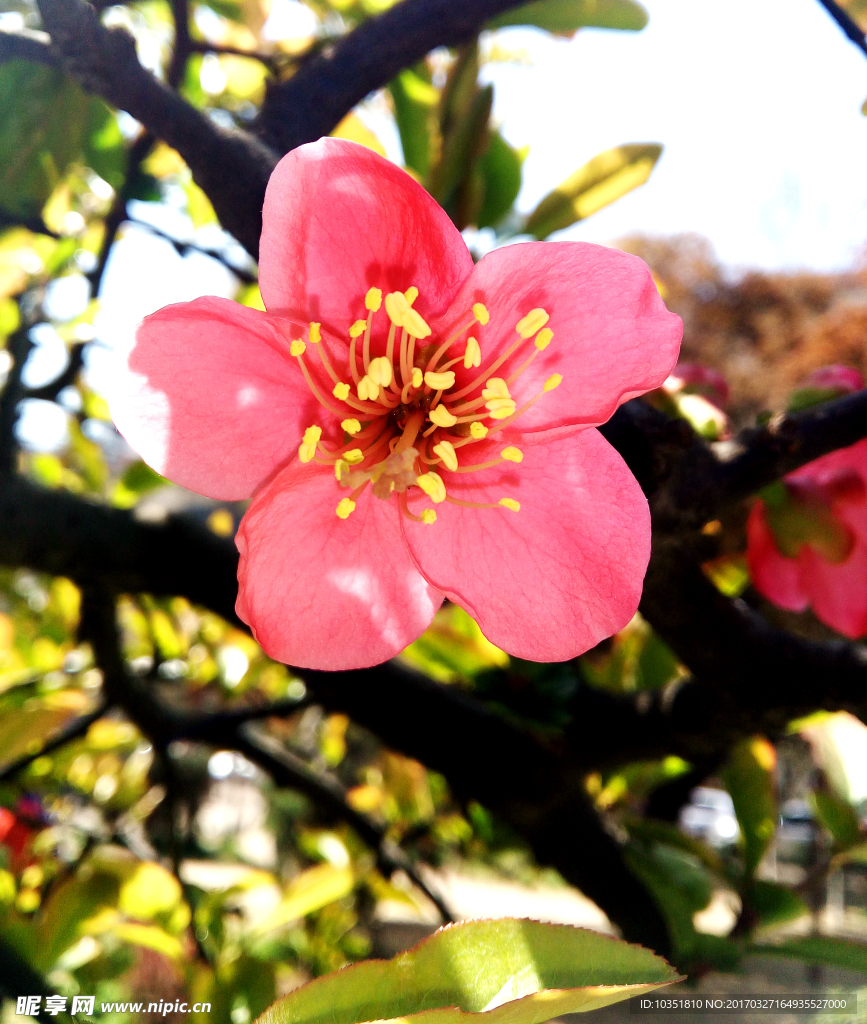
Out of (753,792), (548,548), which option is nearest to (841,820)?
(753,792)

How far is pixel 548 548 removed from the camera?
39 centimetres

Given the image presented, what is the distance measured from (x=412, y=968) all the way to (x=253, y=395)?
10.4 inches

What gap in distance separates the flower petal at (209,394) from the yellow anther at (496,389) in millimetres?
100

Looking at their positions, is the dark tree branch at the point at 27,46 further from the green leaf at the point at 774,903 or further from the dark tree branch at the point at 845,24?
the green leaf at the point at 774,903

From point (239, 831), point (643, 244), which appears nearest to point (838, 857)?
point (239, 831)

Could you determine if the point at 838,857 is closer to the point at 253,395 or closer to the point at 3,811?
the point at 253,395

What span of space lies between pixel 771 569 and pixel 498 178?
0.55 m

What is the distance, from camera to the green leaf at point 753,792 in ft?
2.37

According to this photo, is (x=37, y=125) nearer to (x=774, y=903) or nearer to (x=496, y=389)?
(x=496, y=389)

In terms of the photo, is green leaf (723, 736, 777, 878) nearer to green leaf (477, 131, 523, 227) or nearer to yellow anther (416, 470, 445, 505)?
yellow anther (416, 470, 445, 505)

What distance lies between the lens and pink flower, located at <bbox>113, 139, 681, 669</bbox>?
1.13 ft

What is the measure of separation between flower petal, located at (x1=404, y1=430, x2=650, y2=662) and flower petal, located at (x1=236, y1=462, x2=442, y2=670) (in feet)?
0.07

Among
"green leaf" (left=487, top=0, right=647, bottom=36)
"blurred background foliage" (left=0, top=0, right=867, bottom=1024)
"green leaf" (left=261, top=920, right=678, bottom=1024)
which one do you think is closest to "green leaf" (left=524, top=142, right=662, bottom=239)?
"blurred background foliage" (left=0, top=0, right=867, bottom=1024)

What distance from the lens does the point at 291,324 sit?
362mm
